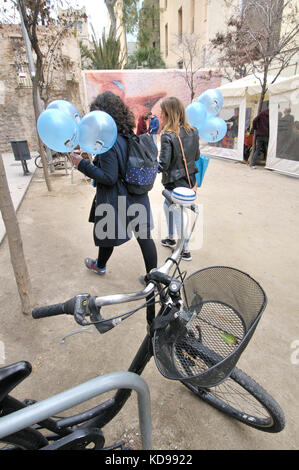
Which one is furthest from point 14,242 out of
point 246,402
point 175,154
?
point 246,402

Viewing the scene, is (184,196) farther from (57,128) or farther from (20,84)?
(20,84)

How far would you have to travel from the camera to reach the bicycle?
976 mm

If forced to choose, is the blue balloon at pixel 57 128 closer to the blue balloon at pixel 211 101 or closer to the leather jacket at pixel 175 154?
the leather jacket at pixel 175 154

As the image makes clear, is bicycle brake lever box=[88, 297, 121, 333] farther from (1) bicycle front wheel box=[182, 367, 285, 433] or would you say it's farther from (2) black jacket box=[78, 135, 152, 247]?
(2) black jacket box=[78, 135, 152, 247]

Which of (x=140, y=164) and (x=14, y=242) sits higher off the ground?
(x=140, y=164)

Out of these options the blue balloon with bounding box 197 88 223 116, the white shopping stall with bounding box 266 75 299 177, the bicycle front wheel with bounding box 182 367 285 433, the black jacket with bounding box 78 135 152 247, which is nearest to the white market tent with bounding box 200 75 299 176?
the white shopping stall with bounding box 266 75 299 177

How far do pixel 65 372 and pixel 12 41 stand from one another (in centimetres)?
1409

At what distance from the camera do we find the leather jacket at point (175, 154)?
9.37 feet

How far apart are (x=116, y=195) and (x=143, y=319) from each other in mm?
1110

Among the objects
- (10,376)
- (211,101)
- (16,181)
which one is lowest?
(16,181)

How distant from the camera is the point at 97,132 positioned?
1881mm

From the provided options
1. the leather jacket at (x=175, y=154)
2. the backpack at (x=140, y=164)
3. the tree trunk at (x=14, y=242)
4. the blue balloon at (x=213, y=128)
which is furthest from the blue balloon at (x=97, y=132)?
the blue balloon at (x=213, y=128)

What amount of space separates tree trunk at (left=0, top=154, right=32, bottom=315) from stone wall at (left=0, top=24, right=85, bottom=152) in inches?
437

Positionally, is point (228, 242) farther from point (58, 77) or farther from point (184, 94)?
point (184, 94)
